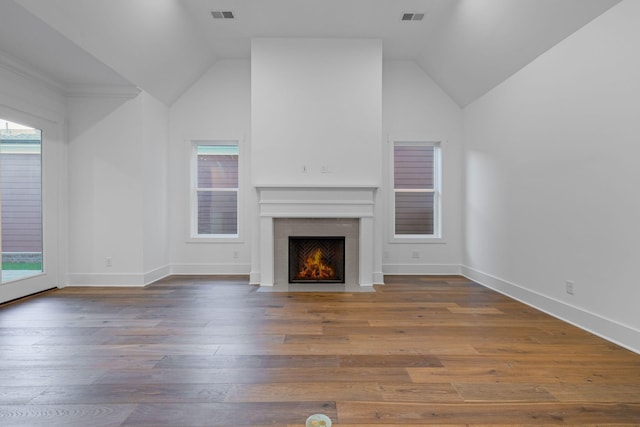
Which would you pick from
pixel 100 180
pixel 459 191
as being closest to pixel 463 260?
pixel 459 191

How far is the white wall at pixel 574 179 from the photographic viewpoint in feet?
7.84

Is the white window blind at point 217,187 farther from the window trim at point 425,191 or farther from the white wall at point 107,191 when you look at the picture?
the window trim at point 425,191

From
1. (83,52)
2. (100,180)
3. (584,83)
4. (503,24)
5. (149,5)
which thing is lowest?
(100,180)

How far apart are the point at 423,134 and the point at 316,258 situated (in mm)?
2508

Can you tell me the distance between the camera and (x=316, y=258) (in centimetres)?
444

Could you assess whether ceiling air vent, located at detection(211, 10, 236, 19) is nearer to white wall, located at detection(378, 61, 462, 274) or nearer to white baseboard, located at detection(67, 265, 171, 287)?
white wall, located at detection(378, 61, 462, 274)

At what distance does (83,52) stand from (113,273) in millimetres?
2569

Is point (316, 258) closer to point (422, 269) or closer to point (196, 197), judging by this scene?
point (422, 269)

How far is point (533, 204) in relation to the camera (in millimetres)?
3385

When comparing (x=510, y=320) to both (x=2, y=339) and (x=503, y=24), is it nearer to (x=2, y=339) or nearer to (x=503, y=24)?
(x=503, y=24)

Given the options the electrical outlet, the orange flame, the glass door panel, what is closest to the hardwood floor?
the electrical outlet

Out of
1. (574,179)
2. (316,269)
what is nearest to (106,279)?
(316,269)

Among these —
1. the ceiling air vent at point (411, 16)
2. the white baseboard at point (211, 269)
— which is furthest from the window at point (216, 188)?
the ceiling air vent at point (411, 16)

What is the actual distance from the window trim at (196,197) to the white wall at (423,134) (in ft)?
7.21
